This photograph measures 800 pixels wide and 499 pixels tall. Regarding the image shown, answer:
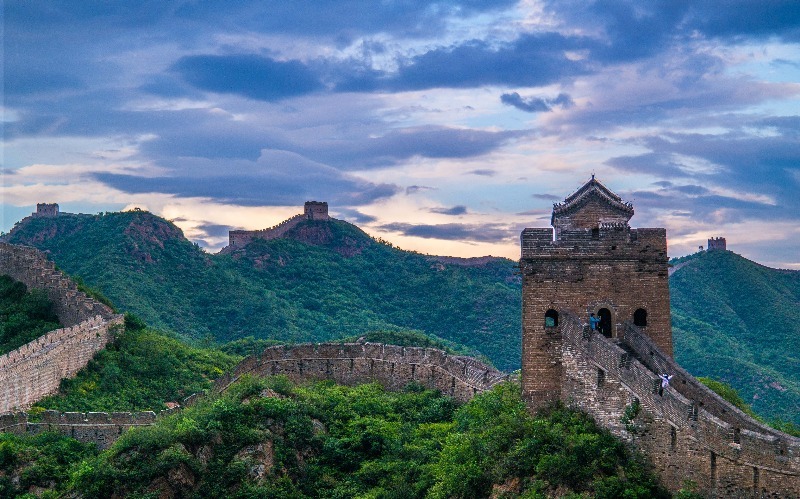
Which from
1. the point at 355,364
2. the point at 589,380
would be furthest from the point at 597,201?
the point at 355,364

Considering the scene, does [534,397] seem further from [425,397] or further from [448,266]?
[448,266]

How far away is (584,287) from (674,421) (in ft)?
17.7

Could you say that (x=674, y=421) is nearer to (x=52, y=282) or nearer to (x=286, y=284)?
(x=52, y=282)

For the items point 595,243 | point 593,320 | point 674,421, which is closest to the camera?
point 674,421

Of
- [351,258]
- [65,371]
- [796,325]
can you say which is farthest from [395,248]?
[65,371]

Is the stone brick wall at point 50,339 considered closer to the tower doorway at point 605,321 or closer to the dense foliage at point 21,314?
the dense foliage at point 21,314

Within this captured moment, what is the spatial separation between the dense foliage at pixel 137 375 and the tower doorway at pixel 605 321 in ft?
72.4

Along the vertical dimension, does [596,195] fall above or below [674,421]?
above

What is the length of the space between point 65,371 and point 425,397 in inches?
624

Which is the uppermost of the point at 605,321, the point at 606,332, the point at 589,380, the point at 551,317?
the point at 551,317

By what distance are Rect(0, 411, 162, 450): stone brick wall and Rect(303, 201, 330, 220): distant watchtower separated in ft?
176

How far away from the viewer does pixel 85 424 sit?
37375mm

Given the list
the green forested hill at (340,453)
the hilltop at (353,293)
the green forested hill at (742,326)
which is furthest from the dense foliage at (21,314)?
the green forested hill at (742,326)

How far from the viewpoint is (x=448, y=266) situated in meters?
88.2
